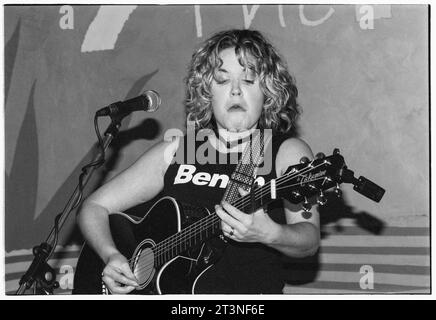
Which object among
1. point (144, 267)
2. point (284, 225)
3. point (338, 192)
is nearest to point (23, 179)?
point (144, 267)

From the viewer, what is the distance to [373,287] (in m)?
3.54

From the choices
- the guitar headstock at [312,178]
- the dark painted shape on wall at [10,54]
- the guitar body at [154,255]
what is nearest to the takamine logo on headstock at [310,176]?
the guitar headstock at [312,178]

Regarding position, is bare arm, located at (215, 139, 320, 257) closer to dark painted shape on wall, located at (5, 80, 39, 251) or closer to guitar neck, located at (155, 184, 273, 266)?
guitar neck, located at (155, 184, 273, 266)

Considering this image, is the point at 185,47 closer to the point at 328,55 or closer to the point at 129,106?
the point at 328,55

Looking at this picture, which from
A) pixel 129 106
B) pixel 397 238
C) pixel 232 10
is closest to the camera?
pixel 129 106

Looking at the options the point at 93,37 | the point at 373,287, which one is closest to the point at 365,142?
the point at 373,287

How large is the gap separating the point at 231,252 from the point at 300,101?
1.45 metres

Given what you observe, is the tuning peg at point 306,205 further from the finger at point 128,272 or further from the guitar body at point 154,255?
the finger at point 128,272

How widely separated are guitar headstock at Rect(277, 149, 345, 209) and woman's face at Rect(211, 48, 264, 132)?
377mm

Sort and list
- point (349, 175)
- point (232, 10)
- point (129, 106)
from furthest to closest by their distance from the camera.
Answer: point (232, 10), point (129, 106), point (349, 175)

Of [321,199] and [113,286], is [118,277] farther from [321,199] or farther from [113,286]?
[321,199]

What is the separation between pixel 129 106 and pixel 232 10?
1.43 m

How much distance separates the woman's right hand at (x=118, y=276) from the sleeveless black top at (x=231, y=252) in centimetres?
30

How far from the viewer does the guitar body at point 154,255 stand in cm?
251
